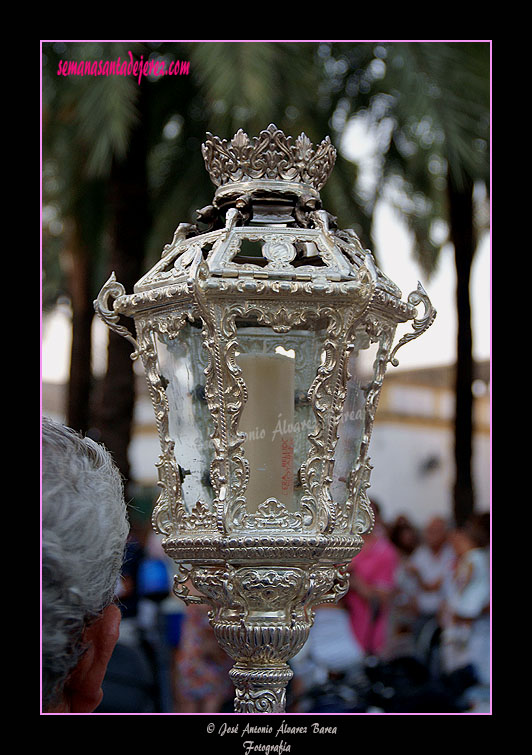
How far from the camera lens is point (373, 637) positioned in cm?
726

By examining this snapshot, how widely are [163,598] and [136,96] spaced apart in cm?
384

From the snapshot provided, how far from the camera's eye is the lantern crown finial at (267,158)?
2809 millimetres

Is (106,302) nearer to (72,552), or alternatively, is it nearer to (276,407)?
(276,407)

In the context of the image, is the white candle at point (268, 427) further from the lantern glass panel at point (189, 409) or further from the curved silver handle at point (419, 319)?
the curved silver handle at point (419, 319)

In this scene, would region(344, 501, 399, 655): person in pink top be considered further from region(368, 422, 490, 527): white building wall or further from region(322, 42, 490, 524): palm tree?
region(368, 422, 490, 527): white building wall

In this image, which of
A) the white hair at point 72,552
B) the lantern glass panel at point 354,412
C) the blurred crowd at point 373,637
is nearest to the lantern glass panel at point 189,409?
the lantern glass panel at point 354,412

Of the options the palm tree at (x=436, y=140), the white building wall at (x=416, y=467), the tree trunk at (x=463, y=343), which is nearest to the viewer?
the palm tree at (x=436, y=140)

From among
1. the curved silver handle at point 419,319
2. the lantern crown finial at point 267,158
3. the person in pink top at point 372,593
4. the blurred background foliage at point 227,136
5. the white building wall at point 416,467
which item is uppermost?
the blurred background foliage at point 227,136

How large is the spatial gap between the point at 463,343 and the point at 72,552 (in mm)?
9156

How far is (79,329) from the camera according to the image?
11.3 m

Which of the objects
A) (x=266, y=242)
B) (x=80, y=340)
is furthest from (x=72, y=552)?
(x=80, y=340)

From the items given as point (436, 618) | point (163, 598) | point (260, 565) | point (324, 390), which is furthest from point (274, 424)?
point (436, 618)

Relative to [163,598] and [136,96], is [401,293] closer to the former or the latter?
[163,598]

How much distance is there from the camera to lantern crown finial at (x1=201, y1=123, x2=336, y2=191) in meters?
2.81
